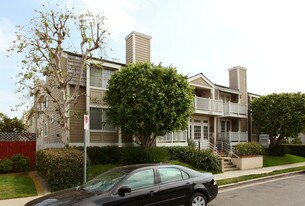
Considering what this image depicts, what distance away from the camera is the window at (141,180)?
654cm

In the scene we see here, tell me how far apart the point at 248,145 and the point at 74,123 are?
41.1 ft

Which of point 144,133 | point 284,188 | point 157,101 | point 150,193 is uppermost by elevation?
point 157,101

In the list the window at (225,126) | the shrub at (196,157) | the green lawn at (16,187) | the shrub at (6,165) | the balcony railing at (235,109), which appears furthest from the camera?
the window at (225,126)

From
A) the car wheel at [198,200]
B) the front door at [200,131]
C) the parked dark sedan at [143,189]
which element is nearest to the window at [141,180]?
the parked dark sedan at [143,189]

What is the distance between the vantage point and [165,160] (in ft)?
52.6

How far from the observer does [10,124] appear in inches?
1192

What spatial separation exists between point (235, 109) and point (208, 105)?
4261mm

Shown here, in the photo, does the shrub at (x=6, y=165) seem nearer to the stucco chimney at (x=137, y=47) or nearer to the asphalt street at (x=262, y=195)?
the stucco chimney at (x=137, y=47)

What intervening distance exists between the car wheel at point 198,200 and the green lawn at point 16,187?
247 inches

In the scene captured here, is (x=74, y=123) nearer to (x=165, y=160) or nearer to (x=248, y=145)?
(x=165, y=160)

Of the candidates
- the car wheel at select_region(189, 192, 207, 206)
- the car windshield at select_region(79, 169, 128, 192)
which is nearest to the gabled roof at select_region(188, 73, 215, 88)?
the car wheel at select_region(189, 192, 207, 206)

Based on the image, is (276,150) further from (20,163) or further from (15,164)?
(15,164)

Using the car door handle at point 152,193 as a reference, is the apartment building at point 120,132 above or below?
above

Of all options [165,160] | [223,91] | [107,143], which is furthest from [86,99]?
[223,91]
